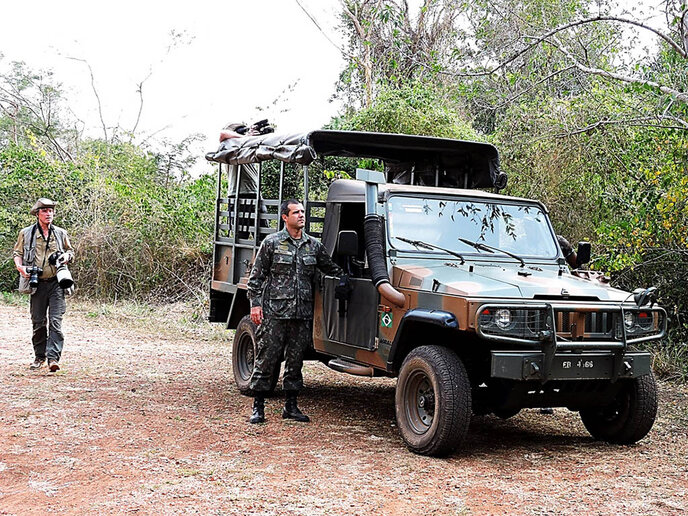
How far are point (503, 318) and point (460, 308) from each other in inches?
11.6

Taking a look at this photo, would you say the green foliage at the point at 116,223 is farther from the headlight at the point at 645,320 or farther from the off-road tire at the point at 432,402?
the headlight at the point at 645,320

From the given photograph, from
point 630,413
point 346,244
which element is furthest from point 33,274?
point 630,413

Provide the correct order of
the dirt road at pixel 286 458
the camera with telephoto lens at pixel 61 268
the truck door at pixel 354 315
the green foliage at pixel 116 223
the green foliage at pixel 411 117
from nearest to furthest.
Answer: the dirt road at pixel 286 458, the truck door at pixel 354 315, the camera with telephoto lens at pixel 61 268, the green foliage at pixel 411 117, the green foliage at pixel 116 223

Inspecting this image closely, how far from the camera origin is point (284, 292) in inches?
287


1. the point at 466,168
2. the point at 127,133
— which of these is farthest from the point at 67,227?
the point at 466,168

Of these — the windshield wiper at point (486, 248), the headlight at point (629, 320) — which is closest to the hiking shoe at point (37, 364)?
the windshield wiper at point (486, 248)

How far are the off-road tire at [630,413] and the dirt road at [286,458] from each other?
109 mm

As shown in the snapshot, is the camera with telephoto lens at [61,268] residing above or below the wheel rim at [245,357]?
above

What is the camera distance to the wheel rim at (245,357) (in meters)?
8.80

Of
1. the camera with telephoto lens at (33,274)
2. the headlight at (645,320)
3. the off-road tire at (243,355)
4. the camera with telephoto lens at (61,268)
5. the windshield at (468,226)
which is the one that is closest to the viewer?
the headlight at (645,320)

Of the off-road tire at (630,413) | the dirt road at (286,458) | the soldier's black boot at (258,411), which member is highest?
the off-road tire at (630,413)

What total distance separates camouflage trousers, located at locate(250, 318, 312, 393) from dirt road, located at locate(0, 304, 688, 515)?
361 millimetres

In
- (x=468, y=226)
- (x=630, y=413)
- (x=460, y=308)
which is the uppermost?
(x=468, y=226)

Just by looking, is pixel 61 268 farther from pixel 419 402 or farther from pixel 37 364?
pixel 419 402
